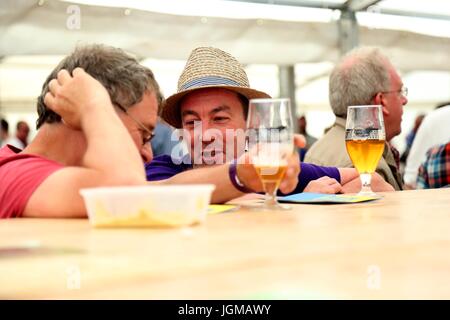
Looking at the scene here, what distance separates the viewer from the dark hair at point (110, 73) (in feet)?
4.71

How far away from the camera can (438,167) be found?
Answer: 116 inches

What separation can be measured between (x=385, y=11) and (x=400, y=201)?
339cm

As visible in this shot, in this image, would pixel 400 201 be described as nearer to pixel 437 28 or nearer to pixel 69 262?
pixel 69 262

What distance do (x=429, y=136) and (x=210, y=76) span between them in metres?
2.21

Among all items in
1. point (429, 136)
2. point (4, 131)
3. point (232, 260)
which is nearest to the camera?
point (232, 260)

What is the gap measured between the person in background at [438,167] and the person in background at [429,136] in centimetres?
76

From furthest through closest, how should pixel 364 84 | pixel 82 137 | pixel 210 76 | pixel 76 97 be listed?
pixel 364 84
pixel 210 76
pixel 82 137
pixel 76 97

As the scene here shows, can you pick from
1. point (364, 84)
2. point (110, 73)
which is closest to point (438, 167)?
point (364, 84)

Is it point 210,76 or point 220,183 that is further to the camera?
point 210,76

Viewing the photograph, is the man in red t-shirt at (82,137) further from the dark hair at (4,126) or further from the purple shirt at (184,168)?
the dark hair at (4,126)

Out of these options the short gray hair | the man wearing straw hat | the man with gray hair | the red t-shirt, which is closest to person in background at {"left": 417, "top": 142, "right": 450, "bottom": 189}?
the man with gray hair

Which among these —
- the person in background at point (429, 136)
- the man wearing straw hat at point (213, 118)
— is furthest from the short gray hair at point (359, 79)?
the person in background at point (429, 136)

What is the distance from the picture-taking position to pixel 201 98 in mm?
2225

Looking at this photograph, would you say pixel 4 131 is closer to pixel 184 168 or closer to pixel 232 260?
pixel 184 168
